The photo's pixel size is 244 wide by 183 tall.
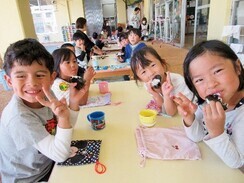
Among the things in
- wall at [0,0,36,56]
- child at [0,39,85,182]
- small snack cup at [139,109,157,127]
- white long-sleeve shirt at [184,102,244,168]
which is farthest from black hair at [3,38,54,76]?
wall at [0,0,36,56]

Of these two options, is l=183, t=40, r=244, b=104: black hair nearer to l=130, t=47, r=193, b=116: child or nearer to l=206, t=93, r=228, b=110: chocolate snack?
l=206, t=93, r=228, b=110: chocolate snack

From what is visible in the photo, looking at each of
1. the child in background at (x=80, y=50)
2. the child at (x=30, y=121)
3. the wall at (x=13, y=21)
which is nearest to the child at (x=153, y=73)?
the child at (x=30, y=121)

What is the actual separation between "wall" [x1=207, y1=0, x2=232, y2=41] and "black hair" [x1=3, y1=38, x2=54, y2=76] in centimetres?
401

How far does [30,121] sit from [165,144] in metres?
0.64

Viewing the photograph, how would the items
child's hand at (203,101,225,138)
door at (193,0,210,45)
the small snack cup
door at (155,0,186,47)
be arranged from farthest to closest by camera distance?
1. door at (155,0,186,47)
2. door at (193,0,210,45)
3. the small snack cup
4. child's hand at (203,101,225,138)

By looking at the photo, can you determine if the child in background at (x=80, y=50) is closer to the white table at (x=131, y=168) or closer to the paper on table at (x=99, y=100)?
the paper on table at (x=99, y=100)

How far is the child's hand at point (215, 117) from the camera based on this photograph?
0.71 metres

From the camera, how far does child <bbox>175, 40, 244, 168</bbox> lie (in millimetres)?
743

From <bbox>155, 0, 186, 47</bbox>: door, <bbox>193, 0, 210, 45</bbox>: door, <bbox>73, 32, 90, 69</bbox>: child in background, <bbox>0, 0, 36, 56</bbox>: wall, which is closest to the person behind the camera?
<bbox>73, 32, 90, 69</bbox>: child in background

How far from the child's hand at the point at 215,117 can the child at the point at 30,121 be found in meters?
0.60

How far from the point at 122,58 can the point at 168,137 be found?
7.98 feet

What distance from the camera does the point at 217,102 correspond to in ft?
2.41

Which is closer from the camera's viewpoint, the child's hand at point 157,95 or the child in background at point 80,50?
the child's hand at point 157,95

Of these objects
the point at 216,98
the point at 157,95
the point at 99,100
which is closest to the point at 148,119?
the point at 157,95
